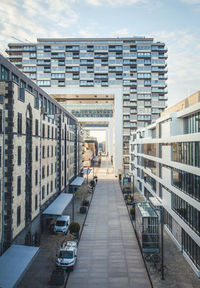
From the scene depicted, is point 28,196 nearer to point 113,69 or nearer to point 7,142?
point 7,142

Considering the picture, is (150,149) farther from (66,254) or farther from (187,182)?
(66,254)

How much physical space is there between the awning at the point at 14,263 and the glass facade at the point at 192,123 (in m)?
18.7

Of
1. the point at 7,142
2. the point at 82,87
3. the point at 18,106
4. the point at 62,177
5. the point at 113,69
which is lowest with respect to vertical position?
the point at 62,177

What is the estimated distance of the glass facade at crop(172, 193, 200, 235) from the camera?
19328 millimetres

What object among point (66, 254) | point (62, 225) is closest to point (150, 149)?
point (62, 225)

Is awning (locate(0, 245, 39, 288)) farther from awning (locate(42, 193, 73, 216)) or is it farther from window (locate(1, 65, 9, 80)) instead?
window (locate(1, 65, 9, 80))

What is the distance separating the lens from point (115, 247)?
24.6 meters

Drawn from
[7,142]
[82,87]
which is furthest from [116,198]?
[82,87]

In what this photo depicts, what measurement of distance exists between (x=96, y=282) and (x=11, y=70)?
71.8 feet

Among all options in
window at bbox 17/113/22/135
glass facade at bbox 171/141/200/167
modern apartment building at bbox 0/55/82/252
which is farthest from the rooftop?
window at bbox 17/113/22/135

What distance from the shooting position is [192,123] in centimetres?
2317

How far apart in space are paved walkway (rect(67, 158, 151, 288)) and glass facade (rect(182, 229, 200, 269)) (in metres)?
4.58

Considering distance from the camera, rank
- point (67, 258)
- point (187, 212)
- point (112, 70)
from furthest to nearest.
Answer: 1. point (112, 70)
2. point (187, 212)
3. point (67, 258)

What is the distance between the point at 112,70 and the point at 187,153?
6958 centimetres
